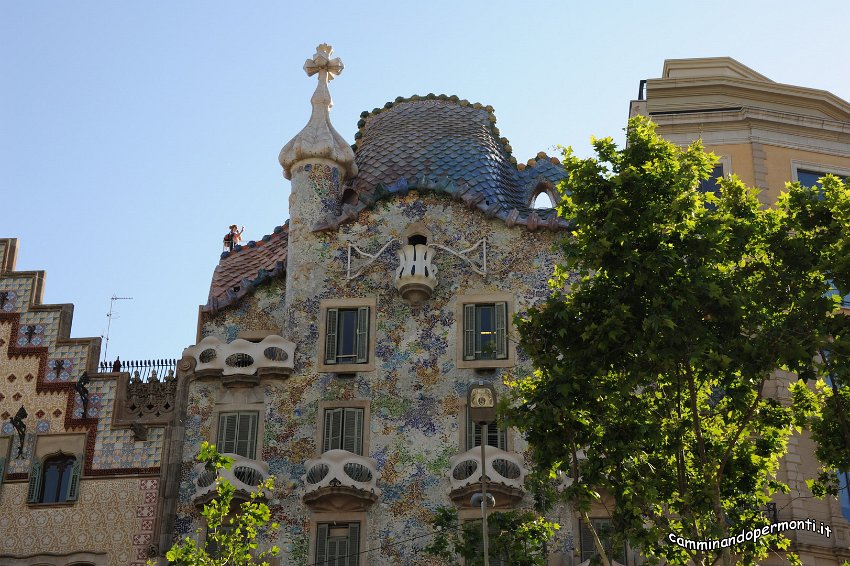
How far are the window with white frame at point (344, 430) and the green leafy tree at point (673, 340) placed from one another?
18.6ft

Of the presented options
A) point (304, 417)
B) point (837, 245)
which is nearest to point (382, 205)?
point (304, 417)

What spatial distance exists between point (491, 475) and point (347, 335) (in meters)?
4.34

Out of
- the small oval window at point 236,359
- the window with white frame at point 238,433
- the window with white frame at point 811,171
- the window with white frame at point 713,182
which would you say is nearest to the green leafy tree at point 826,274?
the window with white frame at point 713,182

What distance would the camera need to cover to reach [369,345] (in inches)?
1208

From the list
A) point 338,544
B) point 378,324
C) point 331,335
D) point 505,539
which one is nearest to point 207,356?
point 331,335

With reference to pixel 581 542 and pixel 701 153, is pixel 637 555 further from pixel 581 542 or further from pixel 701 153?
pixel 701 153

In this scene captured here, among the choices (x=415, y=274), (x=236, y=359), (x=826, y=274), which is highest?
(x=415, y=274)

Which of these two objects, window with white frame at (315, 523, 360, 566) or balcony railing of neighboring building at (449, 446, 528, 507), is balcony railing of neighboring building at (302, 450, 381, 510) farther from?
balcony railing of neighboring building at (449, 446, 528, 507)

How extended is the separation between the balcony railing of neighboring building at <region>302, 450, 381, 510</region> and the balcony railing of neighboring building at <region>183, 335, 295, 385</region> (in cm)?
229

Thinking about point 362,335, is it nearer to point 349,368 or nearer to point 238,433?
point 349,368

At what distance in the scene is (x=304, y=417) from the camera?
30.1 m

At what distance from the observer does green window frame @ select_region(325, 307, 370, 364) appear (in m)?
30.6

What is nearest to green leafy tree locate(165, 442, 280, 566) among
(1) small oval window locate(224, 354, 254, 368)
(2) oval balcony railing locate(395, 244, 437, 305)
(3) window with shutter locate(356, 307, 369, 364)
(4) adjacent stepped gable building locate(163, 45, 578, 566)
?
(4) adjacent stepped gable building locate(163, 45, 578, 566)

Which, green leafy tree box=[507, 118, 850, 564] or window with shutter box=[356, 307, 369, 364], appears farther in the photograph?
window with shutter box=[356, 307, 369, 364]
